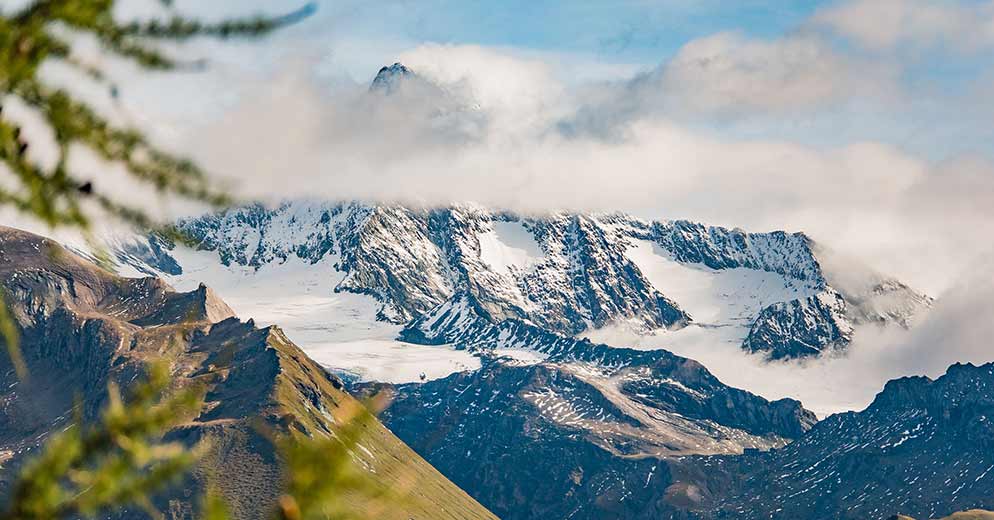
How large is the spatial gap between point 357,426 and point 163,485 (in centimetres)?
168

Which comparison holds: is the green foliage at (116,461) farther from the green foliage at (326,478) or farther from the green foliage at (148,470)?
the green foliage at (326,478)

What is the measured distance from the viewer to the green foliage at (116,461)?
24.5 ft

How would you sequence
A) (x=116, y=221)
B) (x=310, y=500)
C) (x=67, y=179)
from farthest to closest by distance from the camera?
(x=116, y=221) → (x=67, y=179) → (x=310, y=500)

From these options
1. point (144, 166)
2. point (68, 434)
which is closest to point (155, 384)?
point (68, 434)

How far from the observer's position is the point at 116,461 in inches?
307

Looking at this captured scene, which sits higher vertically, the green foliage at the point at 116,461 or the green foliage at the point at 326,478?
the green foliage at the point at 326,478

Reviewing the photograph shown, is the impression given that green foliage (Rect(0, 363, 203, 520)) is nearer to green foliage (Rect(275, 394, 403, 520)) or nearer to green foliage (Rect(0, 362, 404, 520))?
green foliage (Rect(0, 362, 404, 520))

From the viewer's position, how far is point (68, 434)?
7.47 m

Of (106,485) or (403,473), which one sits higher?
(403,473)

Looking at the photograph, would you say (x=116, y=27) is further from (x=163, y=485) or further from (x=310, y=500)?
Answer: (x=310, y=500)

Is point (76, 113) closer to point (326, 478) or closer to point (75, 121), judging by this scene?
point (75, 121)

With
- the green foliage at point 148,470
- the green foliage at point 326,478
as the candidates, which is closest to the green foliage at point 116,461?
the green foliage at point 148,470

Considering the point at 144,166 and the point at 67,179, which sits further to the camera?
the point at 144,166

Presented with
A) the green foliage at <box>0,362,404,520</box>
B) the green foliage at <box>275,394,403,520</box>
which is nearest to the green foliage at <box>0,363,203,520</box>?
the green foliage at <box>0,362,404,520</box>
